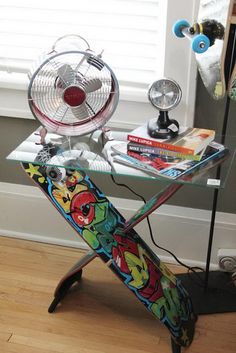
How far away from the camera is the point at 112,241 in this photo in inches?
66.0

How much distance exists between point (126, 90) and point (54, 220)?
0.73 meters

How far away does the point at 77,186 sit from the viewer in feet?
5.44

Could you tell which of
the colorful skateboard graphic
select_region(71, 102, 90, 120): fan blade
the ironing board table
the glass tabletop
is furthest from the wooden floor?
the colorful skateboard graphic

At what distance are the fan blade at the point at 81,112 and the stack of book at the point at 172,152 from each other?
148 mm

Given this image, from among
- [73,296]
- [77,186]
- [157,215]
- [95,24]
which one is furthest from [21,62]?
[73,296]

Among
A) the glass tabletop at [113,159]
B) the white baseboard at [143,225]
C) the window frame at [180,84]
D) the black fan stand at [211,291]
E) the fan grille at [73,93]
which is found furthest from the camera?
the white baseboard at [143,225]

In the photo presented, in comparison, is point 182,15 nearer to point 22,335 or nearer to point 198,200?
point 198,200

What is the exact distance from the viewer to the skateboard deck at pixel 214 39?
1.31 metres

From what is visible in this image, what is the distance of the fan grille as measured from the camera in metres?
1.57

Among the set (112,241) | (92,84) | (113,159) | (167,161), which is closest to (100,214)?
(112,241)

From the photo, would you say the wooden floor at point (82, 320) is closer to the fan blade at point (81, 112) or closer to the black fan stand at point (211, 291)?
the black fan stand at point (211, 291)

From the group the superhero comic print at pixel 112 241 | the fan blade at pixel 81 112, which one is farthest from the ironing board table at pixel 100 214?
the fan blade at pixel 81 112

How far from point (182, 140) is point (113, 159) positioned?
0.77 ft

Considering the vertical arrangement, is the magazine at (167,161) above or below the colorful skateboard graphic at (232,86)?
below
